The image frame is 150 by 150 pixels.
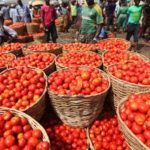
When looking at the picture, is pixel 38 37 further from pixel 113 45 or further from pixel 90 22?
pixel 113 45

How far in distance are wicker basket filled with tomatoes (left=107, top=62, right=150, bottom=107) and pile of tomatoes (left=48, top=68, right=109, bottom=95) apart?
15 cm

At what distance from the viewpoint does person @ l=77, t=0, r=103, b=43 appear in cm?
634

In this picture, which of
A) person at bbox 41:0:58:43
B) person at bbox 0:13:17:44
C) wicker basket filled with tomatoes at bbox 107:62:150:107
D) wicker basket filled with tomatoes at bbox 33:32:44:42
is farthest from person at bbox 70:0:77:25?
wicker basket filled with tomatoes at bbox 107:62:150:107

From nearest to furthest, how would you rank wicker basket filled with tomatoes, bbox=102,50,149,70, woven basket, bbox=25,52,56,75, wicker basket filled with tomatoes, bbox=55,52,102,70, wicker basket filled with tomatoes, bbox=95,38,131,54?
woven basket, bbox=25,52,56,75 → wicker basket filled with tomatoes, bbox=55,52,102,70 → wicker basket filled with tomatoes, bbox=102,50,149,70 → wicker basket filled with tomatoes, bbox=95,38,131,54

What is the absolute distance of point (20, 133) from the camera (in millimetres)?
2596

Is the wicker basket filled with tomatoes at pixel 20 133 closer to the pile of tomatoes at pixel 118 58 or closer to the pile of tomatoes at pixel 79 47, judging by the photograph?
the pile of tomatoes at pixel 118 58

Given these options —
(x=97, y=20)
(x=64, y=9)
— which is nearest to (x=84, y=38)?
(x=97, y=20)

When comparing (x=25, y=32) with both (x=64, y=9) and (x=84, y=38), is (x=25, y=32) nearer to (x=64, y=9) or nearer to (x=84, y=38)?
(x=64, y=9)

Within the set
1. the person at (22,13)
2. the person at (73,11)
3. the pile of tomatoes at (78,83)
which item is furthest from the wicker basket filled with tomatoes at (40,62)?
the person at (73,11)

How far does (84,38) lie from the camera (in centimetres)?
673

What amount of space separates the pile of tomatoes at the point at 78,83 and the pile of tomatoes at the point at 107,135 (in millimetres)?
459

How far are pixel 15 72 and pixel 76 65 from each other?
3.45ft

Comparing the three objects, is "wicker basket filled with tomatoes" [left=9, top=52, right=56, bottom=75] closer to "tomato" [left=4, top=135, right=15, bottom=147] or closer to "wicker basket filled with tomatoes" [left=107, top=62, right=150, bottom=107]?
"wicker basket filled with tomatoes" [left=107, top=62, right=150, bottom=107]

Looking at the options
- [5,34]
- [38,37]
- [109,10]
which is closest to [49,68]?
[5,34]
